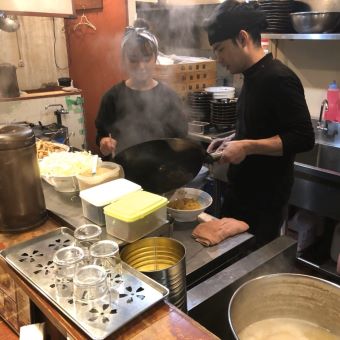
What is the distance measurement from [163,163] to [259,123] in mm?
713

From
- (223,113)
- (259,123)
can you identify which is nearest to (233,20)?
(259,123)

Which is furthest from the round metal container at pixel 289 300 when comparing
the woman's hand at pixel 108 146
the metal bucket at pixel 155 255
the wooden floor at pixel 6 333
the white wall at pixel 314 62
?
the white wall at pixel 314 62

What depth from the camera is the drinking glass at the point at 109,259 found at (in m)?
0.99

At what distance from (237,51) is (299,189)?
125cm

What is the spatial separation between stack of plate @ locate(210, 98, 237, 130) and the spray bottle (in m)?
0.82

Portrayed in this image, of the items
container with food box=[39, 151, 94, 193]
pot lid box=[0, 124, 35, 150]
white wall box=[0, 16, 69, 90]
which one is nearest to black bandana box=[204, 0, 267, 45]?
container with food box=[39, 151, 94, 193]

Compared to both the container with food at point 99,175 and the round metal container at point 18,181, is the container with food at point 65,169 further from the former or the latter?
the round metal container at point 18,181

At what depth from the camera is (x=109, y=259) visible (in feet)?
3.29

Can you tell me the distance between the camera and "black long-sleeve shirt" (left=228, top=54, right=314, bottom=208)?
6.10 ft

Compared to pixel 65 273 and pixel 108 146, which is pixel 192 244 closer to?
pixel 65 273

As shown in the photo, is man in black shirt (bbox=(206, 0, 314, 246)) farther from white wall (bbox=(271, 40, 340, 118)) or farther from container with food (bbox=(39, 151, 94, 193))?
white wall (bbox=(271, 40, 340, 118))

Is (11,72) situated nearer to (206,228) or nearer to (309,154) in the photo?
(309,154)

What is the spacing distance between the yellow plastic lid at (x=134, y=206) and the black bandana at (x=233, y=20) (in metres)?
1.09

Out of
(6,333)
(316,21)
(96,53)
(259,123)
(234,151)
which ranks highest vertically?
(316,21)
